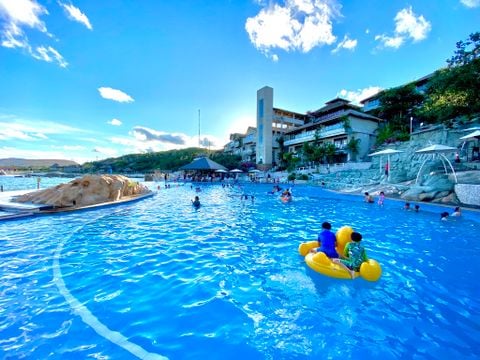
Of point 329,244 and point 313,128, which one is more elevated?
point 313,128

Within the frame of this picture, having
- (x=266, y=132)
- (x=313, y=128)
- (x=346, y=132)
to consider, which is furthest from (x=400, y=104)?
(x=266, y=132)

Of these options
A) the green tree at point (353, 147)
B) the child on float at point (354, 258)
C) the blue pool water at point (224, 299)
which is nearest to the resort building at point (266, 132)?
the green tree at point (353, 147)

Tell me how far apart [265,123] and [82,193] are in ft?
123

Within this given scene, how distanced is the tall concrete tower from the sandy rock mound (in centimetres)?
3329

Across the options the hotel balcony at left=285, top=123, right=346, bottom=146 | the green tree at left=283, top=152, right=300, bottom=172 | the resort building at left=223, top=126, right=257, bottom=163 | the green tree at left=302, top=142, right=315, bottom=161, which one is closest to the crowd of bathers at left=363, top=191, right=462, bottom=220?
the green tree at left=302, top=142, right=315, bottom=161

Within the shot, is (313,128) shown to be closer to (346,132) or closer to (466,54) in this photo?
(346,132)

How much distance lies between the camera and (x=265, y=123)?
44.8 metres

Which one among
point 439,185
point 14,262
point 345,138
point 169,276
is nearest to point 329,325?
point 169,276

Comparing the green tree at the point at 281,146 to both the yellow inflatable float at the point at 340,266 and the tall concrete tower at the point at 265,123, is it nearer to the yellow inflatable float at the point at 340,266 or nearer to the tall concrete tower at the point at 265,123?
the tall concrete tower at the point at 265,123

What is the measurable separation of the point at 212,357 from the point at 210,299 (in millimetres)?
1237

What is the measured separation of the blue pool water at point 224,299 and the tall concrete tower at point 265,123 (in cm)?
3774

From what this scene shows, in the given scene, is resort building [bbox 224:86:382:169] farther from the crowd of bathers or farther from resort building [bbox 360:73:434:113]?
the crowd of bathers

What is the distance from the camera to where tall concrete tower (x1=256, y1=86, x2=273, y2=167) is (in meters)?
44.3

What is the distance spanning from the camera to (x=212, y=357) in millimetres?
2752
